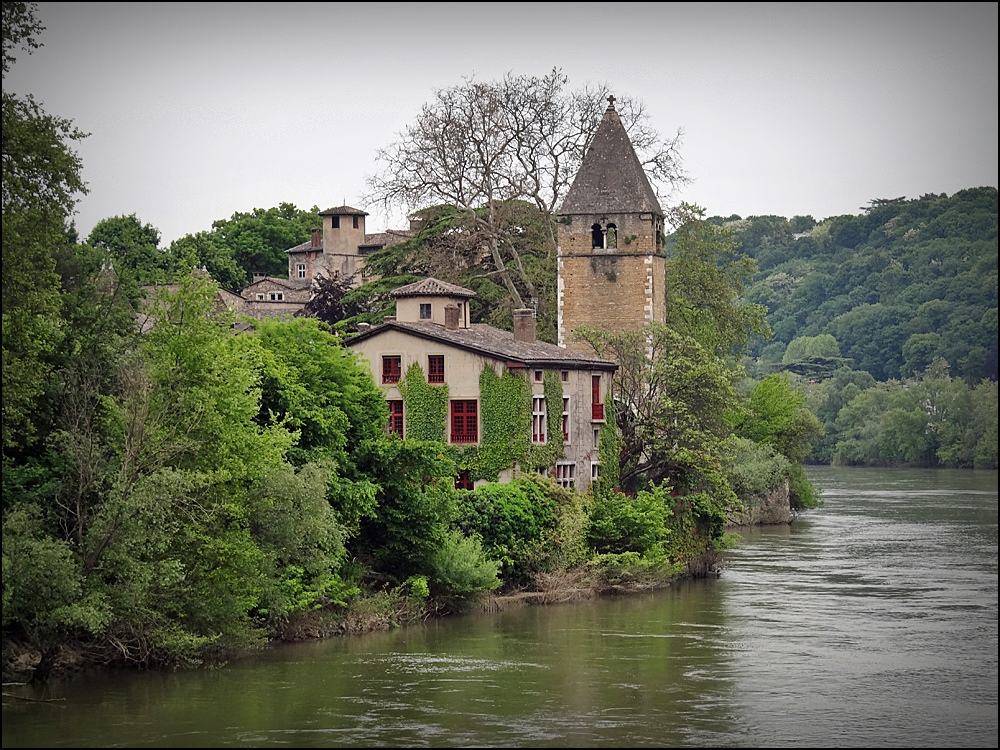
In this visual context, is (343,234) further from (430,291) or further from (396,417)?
(396,417)

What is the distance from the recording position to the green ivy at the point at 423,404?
5066 centimetres

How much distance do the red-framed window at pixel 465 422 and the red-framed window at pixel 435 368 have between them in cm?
87

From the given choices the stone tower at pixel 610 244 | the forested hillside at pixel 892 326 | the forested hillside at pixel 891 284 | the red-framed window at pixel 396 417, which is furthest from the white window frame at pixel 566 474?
the forested hillside at pixel 891 284

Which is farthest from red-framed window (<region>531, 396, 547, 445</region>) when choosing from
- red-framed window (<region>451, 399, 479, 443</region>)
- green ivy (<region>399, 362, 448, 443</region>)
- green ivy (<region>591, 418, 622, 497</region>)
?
green ivy (<region>399, 362, 448, 443</region>)

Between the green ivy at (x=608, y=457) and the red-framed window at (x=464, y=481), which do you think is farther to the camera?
the green ivy at (x=608, y=457)

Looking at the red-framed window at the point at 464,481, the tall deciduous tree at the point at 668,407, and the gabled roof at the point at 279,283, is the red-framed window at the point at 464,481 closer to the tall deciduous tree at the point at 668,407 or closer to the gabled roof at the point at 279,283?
the tall deciduous tree at the point at 668,407

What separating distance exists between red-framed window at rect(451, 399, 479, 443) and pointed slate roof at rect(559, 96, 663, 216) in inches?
496

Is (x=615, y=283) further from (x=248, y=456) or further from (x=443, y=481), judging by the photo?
(x=248, y=456)

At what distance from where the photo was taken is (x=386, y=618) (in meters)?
41.2

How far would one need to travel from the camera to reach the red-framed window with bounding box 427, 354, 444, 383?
5091cm

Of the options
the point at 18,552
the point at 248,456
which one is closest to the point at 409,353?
the point at 248,456

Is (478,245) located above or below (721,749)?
above

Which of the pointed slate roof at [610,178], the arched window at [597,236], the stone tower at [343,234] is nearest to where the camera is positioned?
the pointed slate roof at [610,178]

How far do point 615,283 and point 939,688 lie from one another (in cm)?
2893
